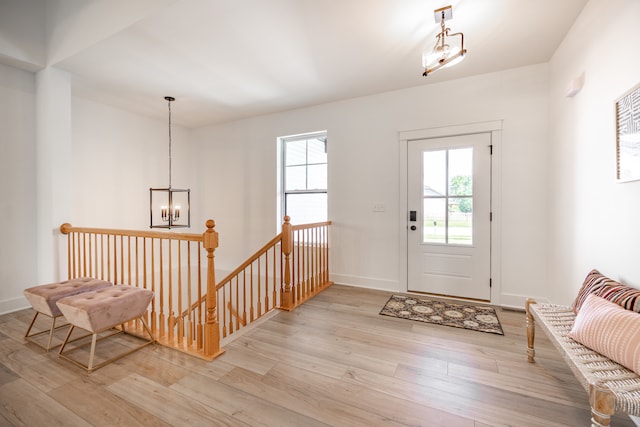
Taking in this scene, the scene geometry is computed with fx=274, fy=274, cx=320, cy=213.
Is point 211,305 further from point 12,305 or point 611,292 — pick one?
point 12,305

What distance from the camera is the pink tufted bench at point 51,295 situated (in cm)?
216

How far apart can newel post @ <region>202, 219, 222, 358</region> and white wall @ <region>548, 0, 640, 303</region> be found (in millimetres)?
2628

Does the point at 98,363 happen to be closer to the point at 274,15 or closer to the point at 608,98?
the point at 274,15

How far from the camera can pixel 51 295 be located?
2172mm

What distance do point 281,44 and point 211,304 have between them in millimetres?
2376

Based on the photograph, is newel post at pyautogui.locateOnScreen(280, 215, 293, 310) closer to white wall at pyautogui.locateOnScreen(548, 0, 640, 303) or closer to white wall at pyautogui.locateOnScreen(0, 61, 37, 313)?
white wall at pyautogui.locateOnScreen(548, 0, 640, 303)

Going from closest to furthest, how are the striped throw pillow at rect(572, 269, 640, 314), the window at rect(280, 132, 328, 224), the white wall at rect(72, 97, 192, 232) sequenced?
the striped throw pillow at rect(572, 269, 640, 314)
the white wall at rect(72, 97, 192, 232)
the window at rect(280, 132, 328, 224)

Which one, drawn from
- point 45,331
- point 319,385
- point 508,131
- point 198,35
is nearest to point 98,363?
point 45,331

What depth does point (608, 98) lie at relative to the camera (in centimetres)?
182

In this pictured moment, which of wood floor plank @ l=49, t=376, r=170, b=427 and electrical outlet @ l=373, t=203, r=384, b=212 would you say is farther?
electrical outlet @ l=373, t=203, r=384, b=212

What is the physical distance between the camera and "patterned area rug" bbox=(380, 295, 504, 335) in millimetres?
2611

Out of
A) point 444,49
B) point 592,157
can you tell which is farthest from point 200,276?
point 592,157

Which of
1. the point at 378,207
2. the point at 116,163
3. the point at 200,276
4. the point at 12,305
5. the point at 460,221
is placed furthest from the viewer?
the point at 116,163

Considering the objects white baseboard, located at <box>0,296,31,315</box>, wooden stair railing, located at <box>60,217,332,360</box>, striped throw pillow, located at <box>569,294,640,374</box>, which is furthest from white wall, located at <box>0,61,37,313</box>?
striped throw pillow, located at <box>569,294,640,374</box>
